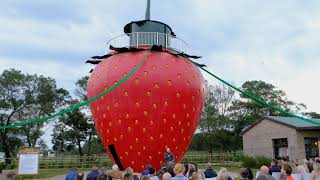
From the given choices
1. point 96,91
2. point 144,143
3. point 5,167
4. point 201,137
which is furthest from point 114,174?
point 201,137

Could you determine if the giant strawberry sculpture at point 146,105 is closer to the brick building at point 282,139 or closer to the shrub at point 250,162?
the shrub at point 250,162

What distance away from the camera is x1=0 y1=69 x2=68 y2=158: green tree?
33.4 metres

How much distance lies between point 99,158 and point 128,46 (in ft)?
59.7

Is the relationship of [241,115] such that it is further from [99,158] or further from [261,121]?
[99,158]

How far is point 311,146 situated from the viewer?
2534 centimetres

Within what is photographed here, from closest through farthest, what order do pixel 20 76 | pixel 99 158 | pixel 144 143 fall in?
pixel 144 143 → pixel 99 158 → pixel 20 76

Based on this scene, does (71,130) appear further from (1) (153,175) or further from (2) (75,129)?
(1) (153,175)

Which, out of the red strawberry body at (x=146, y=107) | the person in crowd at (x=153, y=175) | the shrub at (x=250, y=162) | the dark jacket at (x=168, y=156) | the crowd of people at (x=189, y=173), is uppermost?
the red strawberry body at (x=146, y=107)

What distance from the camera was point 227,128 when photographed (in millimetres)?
40469

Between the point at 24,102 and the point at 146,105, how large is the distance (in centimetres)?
2654

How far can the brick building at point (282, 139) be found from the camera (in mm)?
24875

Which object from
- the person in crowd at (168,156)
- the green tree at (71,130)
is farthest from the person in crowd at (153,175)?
the green tree at (71,130)

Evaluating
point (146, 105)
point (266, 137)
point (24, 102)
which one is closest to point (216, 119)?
point (266, 137)

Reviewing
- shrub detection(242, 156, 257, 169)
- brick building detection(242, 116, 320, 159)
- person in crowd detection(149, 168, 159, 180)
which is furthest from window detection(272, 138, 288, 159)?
person in crowd detection(149, 168, 159, 180)
